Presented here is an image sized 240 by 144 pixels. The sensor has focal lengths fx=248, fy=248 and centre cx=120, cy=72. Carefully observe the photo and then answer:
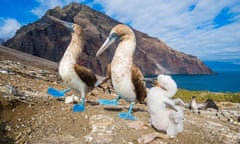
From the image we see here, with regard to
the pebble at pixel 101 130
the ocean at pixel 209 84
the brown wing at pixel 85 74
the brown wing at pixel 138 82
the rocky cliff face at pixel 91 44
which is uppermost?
the rocky cliff face at pixel 91 44

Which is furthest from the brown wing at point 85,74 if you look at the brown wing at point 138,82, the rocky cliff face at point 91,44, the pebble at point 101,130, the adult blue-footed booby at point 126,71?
the rocky cliff face at point 91,44

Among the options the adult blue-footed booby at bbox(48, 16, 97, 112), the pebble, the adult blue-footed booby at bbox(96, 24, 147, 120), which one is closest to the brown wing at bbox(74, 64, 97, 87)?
the adult blue-footed booby at bbox(48, 16, 97, 112)

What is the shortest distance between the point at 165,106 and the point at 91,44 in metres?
59.9

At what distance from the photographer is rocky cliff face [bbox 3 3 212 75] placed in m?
63.4

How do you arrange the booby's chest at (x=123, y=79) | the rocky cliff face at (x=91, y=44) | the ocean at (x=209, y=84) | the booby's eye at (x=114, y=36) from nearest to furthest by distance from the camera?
the booby's chest at (x=123, y=79) < the booby's eye at (x=114, y=36) < the ocean at (x=209, y=84) < the rocky cliff face at (x=91, y=44)

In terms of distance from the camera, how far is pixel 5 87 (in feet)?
20.3

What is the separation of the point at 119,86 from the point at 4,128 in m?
2.39

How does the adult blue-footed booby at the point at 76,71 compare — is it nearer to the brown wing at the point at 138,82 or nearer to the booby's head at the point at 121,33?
the booby's head at the point at 121,33

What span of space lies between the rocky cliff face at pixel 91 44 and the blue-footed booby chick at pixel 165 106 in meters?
31.5

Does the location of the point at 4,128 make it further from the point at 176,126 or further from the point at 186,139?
the point at 186,139

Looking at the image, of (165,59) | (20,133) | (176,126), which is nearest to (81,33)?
(20,133)

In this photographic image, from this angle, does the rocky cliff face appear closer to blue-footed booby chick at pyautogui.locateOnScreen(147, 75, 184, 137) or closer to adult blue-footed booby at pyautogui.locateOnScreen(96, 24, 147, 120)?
adult blue-footed booby at pyautogui.locateOnScreen(96, 24, 147, 120)

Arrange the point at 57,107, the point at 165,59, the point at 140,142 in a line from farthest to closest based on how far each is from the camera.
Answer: the point at 165,59 → the point at 57,107 → the point at 140,142

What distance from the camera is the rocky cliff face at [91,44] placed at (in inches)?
2495
